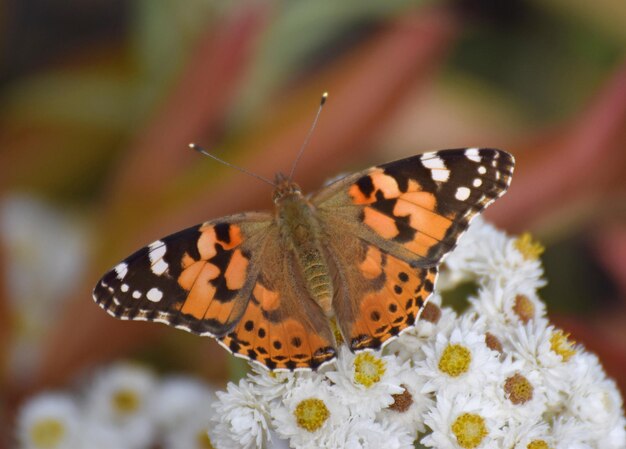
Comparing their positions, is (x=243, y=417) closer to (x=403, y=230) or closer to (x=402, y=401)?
(x=402, y=401)

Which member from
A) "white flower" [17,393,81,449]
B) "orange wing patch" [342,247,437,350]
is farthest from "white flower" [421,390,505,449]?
"white flower" [17,393,81,449]

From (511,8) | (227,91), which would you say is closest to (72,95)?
(227,91)

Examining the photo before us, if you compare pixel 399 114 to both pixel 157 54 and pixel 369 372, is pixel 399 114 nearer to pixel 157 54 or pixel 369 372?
pixel 157 54

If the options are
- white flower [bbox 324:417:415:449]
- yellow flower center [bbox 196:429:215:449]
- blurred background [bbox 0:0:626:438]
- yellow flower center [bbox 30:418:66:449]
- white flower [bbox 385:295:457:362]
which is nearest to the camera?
white flower [bbox 324:417:415:449]

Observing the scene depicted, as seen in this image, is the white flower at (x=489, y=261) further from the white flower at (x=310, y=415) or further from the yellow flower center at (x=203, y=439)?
the yellow flower center at (x=203, y=439)

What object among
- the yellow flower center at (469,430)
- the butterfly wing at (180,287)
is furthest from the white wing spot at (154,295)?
the yellow flower center at (469,430)

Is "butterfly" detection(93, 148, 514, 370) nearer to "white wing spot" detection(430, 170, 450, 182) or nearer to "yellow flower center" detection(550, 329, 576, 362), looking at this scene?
"white wing spot" detection(430, 170, 450, 182)
